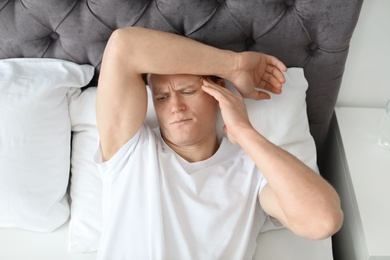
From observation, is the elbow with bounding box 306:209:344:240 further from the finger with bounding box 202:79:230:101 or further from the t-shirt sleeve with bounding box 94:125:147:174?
the t-shirt sleeve with bounding box 94:125:147:174

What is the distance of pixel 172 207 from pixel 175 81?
37 centimetres

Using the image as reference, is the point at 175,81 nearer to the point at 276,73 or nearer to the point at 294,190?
the point at 276,73

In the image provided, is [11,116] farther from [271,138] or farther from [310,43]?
[310,43]

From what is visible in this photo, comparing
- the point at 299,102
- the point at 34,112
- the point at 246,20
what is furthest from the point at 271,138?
the point at 34,112

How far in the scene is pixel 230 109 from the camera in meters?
1.23

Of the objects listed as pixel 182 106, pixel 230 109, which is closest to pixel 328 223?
pixel 230 109

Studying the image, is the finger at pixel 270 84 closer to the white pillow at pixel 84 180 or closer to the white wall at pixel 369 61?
the white wall at pixel 369 61

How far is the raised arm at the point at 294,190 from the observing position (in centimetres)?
105

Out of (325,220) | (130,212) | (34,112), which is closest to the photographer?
(325,220)

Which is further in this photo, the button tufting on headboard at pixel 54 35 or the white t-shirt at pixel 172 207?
the button tufting on headboard at pixel 54 35

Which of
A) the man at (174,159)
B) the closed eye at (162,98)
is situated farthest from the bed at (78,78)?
the closed eye at (162,98)

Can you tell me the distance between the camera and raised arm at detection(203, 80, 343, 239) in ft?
3.45

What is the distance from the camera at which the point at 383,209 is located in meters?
1.35

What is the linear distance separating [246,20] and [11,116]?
2.57 feet
